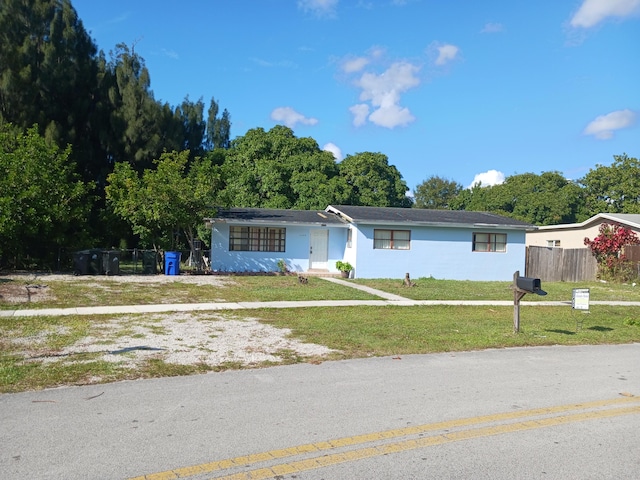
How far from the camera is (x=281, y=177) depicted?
123 ft

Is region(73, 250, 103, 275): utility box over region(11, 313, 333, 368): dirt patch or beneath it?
over

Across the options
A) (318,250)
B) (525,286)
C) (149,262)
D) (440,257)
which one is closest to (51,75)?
(149,262)

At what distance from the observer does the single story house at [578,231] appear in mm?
27156

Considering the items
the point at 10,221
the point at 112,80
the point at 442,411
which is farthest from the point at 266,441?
the point at 112,80

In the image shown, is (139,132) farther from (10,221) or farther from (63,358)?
(63,358)

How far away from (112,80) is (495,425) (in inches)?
1325

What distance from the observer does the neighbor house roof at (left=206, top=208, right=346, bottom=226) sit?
23727mm

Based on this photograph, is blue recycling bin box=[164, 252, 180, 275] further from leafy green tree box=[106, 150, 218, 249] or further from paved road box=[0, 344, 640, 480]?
paved road box=[0, 344, 640, 480]

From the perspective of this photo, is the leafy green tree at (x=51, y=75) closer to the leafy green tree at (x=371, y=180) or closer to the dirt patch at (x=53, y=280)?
the dirt patch at (x=53, y=280)

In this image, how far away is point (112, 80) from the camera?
1307 inches

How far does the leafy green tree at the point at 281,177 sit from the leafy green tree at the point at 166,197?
12022 mm

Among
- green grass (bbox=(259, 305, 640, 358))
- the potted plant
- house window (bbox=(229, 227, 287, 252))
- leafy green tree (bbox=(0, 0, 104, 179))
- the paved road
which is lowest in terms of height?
the paved road

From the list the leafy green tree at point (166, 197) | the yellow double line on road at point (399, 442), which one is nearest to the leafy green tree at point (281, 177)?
the leafy green tree at point (166, 197)

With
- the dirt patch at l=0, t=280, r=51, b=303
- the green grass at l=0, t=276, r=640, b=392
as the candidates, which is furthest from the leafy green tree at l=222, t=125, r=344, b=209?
the dirt patch at l=0, t=280, r=51, b=303
